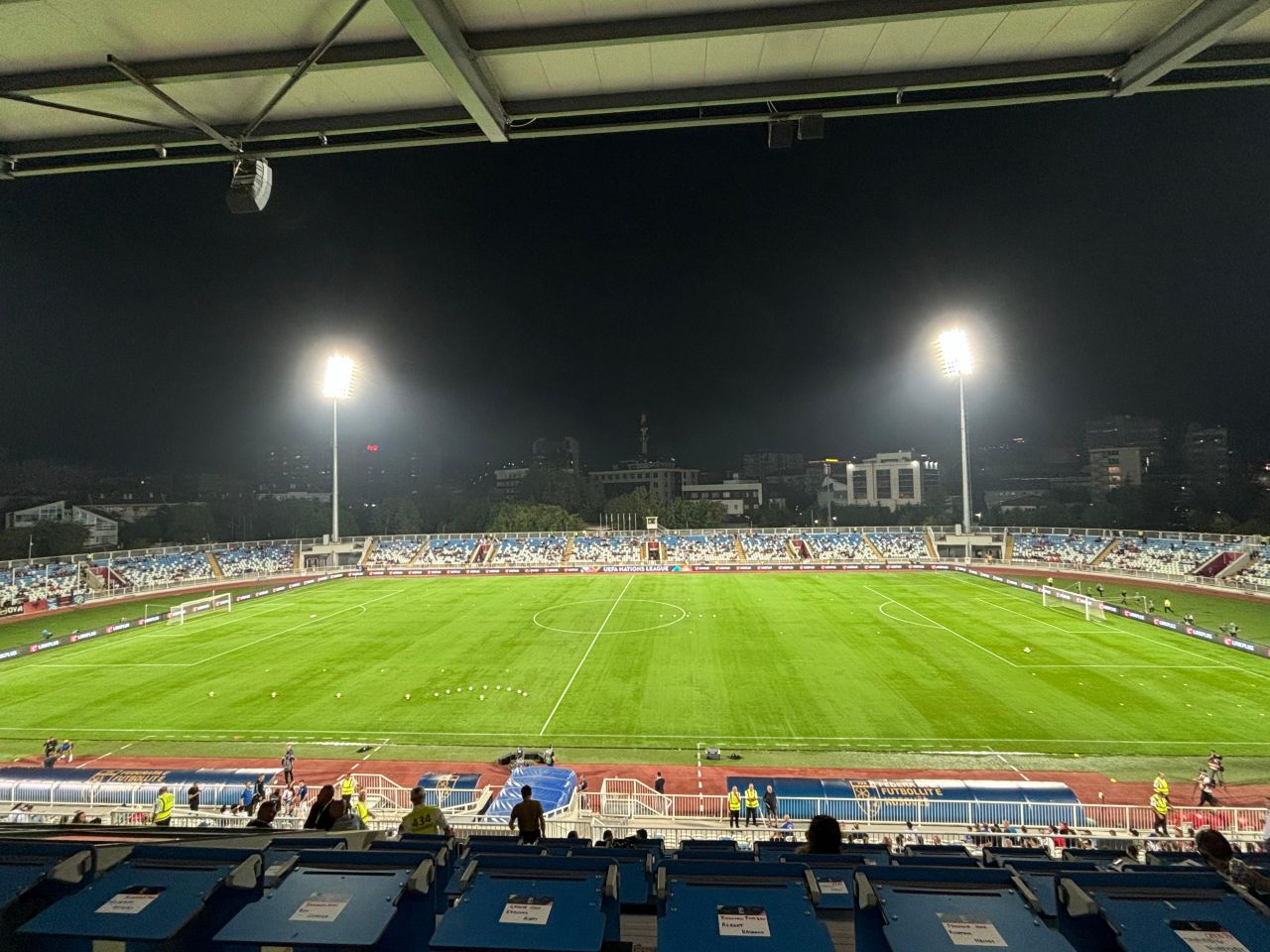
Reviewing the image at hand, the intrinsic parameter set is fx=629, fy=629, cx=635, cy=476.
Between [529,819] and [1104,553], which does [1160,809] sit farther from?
[1104,553]

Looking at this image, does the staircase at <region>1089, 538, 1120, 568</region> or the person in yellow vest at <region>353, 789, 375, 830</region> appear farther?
the staircase at <region>1089, 538, 1120, 568</region>

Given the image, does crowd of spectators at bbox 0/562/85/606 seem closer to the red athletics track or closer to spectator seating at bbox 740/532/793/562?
the red athletics track

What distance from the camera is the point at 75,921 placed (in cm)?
212

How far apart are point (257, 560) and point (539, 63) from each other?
63389 millimetres

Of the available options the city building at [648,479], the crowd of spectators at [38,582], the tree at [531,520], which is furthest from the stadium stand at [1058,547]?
the city building at [648,479]

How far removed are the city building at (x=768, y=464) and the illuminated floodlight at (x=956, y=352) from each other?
376 ft

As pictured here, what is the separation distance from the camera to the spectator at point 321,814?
601 cm

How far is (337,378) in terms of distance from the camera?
57875mm

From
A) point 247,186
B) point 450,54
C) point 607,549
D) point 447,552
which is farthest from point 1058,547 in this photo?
point 247,186

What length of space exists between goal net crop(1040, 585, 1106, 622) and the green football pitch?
0.99 m

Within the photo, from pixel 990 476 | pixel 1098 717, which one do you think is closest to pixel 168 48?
pixel 1098 717

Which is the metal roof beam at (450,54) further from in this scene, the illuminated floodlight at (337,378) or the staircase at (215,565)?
the staircase at (215,565)

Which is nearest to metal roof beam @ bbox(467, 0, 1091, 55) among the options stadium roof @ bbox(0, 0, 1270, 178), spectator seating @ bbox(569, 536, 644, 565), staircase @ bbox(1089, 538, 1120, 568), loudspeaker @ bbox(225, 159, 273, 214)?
stadium roof @ bbox(0, 0, 1270, 178)

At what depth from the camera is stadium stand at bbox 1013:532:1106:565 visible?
52.7 metres
